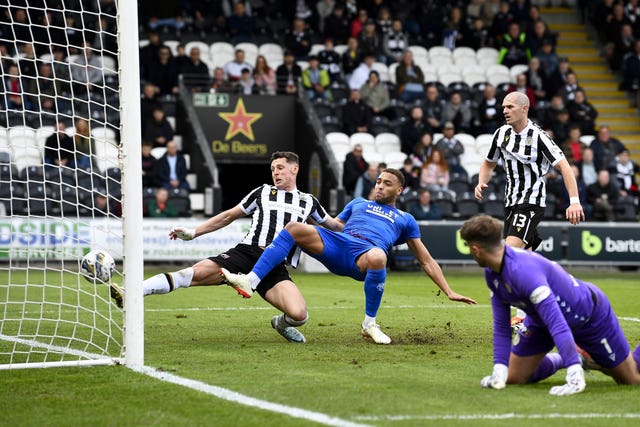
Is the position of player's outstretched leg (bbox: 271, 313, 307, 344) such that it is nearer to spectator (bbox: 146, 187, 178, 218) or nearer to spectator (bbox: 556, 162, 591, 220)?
spectator (bbox: 146, 187, 178, 218)

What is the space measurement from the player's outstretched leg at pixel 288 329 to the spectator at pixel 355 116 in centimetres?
1492

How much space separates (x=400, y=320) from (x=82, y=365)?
4618 mm

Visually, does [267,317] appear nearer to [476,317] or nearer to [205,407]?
[476,317]

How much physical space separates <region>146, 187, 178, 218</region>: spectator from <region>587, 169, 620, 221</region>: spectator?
8.80 m

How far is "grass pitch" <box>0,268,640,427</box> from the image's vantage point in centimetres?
571

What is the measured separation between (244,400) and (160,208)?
578 inches

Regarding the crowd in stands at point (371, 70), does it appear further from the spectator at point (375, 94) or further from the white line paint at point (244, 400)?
the white line paint at point (244, 400)

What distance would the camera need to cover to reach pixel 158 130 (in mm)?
22578

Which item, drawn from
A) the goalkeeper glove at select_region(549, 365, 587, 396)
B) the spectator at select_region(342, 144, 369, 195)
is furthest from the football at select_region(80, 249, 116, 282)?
the spectator at select_region(342, 144, 369, 195)

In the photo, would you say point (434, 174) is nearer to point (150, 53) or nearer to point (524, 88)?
point (524, 88)

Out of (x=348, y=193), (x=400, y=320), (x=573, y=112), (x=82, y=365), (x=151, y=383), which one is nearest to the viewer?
(x=151, y=383)

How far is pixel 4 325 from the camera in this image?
10.4 metres

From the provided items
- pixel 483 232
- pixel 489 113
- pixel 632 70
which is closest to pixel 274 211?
pixel 483 232

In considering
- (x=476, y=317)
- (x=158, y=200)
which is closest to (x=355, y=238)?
(x=476, y=317)
